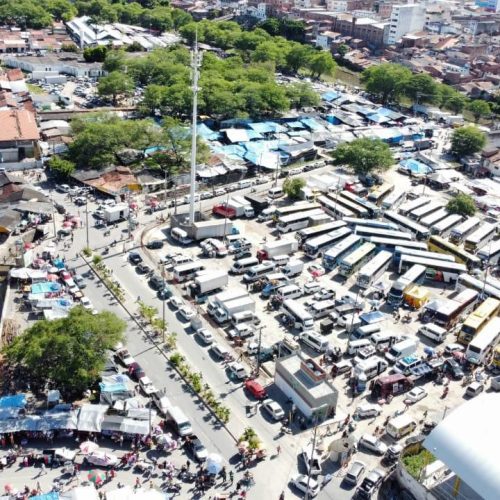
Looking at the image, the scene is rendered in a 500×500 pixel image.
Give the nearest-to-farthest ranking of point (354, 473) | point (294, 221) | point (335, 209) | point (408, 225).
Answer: point (354, 473) < point (294, 221) < point (408, 225) < point (335, 209)

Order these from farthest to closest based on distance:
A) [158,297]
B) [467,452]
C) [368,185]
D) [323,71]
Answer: [323,71], [368,185], [158,297], [467,452]

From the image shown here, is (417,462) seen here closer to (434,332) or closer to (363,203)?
(434,332)

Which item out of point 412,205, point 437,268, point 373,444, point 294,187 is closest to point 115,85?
point 294,187

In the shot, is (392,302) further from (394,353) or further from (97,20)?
(97,20)

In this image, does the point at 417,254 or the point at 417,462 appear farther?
the point at 417,254

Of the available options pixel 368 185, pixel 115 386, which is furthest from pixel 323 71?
pixel 115 386

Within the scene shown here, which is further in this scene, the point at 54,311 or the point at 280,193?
the point at 280,193
